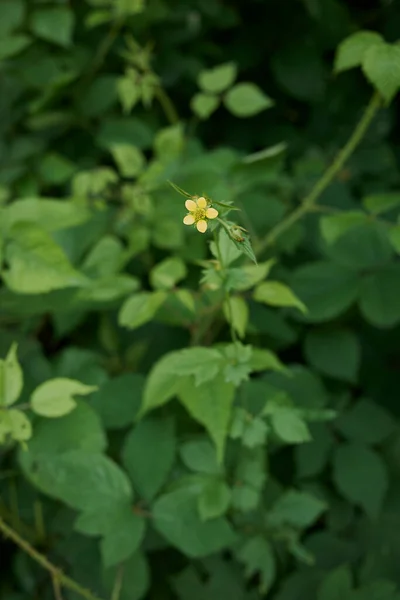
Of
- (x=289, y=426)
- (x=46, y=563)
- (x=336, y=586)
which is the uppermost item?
(x=289, y=426)

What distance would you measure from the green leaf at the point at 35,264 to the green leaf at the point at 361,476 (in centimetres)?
54

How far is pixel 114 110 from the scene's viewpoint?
1725 mm

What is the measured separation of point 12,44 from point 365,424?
41.1 inches

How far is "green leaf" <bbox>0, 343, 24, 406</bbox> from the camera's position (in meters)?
0.94

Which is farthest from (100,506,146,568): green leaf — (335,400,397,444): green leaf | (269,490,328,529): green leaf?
(335,400,397,444): green leaf

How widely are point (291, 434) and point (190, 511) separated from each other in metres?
0.21

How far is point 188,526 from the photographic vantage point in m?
1.03

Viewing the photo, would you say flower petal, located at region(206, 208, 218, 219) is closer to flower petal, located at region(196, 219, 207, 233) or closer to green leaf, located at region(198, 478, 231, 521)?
flower petal, located at region(196, 219, 207, 233)

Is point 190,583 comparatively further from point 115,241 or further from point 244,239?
point 244,239

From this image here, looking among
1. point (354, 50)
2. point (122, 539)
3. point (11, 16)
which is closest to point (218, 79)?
point (354, 50)

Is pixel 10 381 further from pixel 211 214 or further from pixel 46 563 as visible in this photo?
pixel 211 214

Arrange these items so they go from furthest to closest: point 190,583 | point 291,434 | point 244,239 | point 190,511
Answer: point 190,583
point 190,511
point 291,434
point 244,239

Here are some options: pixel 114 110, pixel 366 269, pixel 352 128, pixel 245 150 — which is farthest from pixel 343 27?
pixel 366 269

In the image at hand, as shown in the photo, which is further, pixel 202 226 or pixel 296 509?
pixel 296 509
